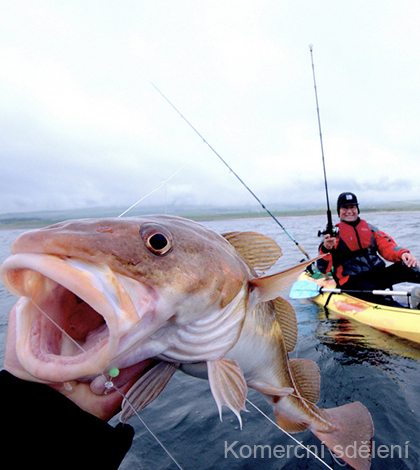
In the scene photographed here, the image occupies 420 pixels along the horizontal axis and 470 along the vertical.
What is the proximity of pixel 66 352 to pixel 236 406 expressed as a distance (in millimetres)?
843

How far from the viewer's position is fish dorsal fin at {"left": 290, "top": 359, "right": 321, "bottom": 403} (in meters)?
2.55

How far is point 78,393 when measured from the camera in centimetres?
146

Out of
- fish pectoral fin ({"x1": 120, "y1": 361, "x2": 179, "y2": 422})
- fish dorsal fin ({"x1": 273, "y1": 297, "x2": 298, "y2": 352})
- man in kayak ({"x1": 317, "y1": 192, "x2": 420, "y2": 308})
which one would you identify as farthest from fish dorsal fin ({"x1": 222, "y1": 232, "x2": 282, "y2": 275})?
man in kayak ({"x1": 317, "y1": 192, "x2": 420, "y2": 308})

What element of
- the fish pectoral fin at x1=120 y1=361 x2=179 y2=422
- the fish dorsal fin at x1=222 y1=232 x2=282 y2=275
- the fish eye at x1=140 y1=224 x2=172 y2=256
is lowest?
the fish pectoral fin at x1=120 y1=361 x2=179 y2=422

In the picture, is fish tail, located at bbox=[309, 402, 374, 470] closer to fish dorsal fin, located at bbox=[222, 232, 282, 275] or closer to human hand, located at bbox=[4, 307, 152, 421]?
fish dorsal fin, located at bbox=[222, 232, 282, 275]

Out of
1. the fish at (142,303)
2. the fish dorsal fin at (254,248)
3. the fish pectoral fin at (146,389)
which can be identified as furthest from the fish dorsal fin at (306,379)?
the fish pectoral fin at (146,389)

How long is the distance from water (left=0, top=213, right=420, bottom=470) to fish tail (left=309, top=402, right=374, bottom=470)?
0.44 metres

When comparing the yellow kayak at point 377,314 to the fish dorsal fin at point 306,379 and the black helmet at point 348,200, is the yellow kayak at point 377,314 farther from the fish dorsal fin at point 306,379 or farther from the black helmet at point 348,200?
the fish dorsal fin at point 306,379

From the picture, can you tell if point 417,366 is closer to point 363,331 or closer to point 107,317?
point 363,331

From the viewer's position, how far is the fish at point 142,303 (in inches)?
42.1

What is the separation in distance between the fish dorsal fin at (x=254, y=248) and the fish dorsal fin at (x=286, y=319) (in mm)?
494

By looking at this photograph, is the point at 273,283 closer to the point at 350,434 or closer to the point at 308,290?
the point at 350,434

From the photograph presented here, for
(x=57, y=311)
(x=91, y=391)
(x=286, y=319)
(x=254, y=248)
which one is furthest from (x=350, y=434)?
(x=57, y=311)

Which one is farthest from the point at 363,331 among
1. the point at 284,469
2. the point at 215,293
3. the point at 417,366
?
the point at 215,293
